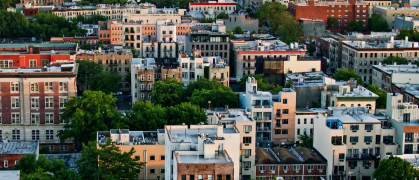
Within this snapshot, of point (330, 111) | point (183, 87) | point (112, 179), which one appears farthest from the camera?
point (183, 87)

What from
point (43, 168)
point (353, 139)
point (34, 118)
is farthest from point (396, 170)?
point (34, 118)

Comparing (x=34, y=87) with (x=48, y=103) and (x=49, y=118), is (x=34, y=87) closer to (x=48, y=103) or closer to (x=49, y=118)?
(x=48, y=103)

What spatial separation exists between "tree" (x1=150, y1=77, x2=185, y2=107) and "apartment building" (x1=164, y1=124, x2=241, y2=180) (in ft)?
136

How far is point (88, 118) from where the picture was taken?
108m

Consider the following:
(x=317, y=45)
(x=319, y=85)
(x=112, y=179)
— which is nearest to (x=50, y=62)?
(x=319, y=85)

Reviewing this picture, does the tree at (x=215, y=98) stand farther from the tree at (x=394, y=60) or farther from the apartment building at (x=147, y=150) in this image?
the tree at (x=394, y=60)

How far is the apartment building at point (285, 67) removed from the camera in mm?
150500

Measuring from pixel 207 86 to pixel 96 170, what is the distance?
4656cm

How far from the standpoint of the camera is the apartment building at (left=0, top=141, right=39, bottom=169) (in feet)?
310

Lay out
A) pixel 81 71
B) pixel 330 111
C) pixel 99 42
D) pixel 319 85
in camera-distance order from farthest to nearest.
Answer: pixel 99 42
pixel 81 71
pixel 319 85
pixel 330 111

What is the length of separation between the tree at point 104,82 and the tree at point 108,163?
183ft

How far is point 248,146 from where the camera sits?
95938mm

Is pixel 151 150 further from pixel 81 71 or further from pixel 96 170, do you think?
pixel 81 71

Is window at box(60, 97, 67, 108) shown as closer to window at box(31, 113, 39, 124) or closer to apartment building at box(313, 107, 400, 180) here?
window at box(31, 113, 39, 124)
